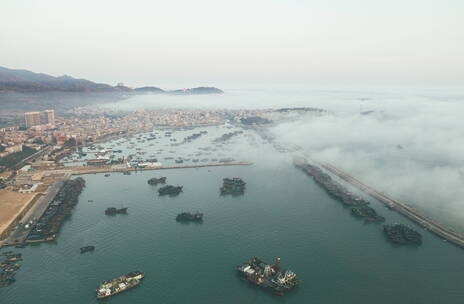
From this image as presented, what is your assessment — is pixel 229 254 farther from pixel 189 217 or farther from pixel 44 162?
pixel 44 162

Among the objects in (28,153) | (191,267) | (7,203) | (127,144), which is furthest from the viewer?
(127,144)

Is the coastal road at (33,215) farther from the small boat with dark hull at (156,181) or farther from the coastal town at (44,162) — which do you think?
the small boat with dark hull at (156,181)

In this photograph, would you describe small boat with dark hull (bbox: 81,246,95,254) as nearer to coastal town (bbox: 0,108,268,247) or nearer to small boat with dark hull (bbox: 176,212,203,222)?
coastal town (bbox: 0,108,268,247)

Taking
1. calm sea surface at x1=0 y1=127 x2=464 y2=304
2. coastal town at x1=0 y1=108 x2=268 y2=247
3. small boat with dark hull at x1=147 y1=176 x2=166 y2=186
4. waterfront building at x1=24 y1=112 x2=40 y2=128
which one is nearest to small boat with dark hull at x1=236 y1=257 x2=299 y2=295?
calm sea surface at x1=0 y1=127 x2=464 y2=304

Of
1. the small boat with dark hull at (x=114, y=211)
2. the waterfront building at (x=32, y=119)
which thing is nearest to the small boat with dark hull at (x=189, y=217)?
the small boat with dark hull at (x=114, y=211)

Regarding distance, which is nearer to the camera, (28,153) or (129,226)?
(129,226)

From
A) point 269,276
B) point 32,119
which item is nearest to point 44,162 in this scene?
point 269,276

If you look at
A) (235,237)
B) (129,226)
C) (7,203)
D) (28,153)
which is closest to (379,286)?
(235,237)

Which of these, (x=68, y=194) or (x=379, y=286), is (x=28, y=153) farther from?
(x=379, y=286)
